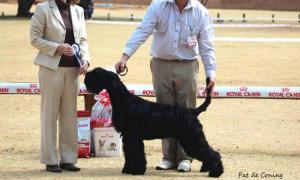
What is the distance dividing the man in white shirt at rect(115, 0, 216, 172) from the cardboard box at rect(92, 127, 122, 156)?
80 centimetres

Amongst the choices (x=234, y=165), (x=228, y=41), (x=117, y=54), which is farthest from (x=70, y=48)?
(x=228, y=41)

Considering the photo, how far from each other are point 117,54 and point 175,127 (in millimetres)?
13835

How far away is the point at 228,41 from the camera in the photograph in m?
26.8

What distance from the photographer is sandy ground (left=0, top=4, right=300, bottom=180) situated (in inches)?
323

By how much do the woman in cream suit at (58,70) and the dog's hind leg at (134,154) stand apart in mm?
632

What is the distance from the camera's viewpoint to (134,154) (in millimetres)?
7766

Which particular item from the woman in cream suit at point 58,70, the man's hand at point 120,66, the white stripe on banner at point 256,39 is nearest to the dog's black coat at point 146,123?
the man's hand at point 120,66

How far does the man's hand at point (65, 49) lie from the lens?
7805mm

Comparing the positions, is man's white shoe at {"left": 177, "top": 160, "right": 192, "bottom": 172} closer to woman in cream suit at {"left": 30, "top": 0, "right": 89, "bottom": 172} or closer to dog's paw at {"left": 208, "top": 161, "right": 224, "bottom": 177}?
dog's paw at {"left": 208, "top": 161, "right": 224, "bottom": 177}

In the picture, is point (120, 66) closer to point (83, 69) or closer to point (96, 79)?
point (96, 79)

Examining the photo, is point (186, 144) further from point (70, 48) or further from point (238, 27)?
point (238, 27)

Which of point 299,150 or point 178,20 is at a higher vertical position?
point 178,20

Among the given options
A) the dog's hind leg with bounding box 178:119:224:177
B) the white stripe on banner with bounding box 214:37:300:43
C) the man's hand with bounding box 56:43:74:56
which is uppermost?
the man's hand with bounding box 56:43:74:56

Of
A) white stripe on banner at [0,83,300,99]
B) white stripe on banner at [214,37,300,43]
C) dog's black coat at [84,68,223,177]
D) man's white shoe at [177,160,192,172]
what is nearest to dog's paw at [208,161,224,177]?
dog's black coat at [84,68,223,177]
